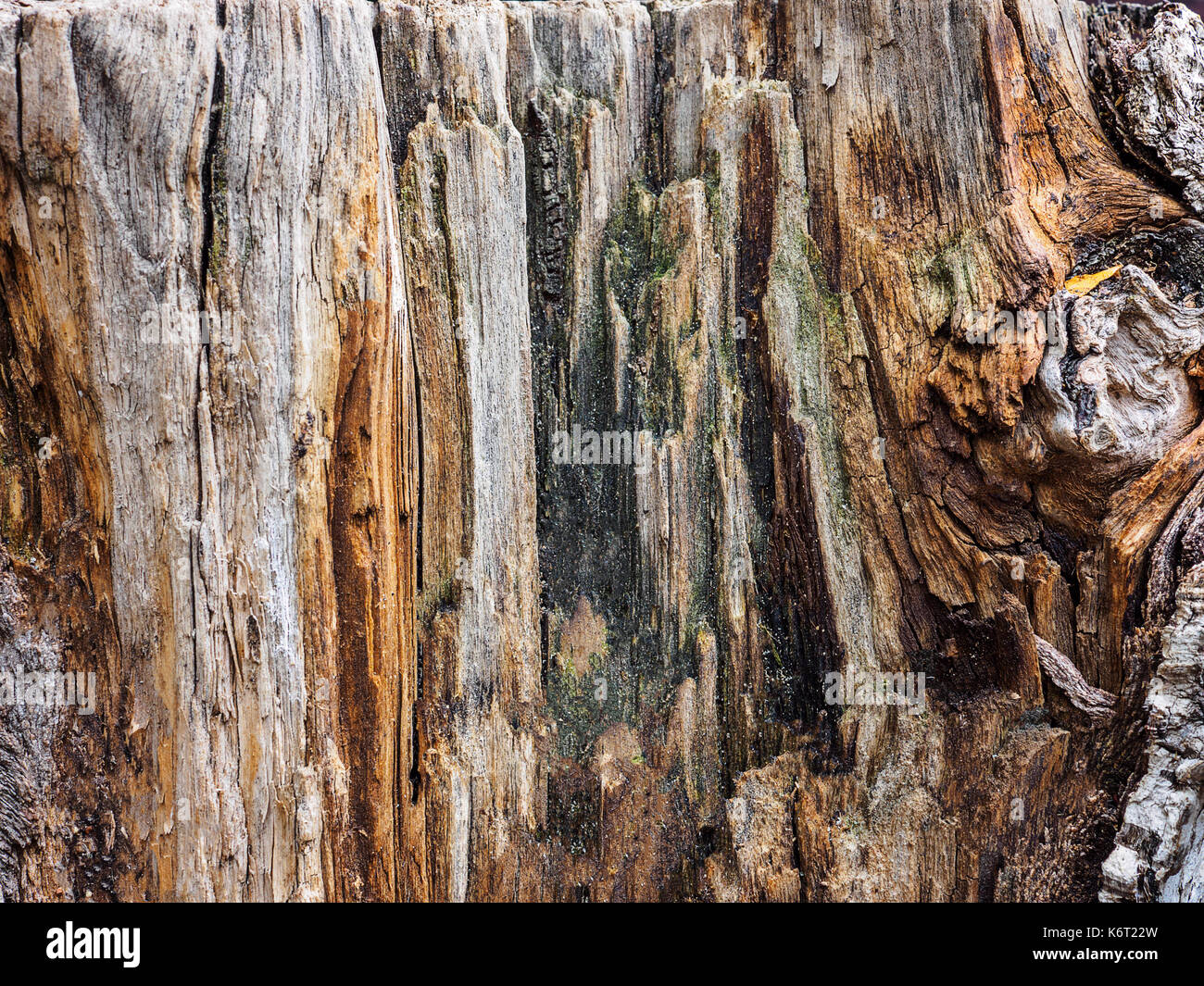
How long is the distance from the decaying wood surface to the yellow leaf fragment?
2.1 inches

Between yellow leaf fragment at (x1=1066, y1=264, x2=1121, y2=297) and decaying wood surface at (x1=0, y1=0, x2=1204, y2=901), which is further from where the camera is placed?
yellow leaf fragment at (x1=1066, y1=264, x2=1121, y2=297)

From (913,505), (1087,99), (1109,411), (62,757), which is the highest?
(1087,99)

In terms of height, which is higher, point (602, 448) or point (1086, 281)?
point (1086, 281)

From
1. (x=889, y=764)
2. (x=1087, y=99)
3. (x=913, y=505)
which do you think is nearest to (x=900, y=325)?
(x=913, y=505)

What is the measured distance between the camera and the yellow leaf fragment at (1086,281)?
3.91 m

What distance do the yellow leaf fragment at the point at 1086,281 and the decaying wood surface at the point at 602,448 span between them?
53 mm

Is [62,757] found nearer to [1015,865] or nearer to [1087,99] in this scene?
[1015,865]

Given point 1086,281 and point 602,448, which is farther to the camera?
point 602,448

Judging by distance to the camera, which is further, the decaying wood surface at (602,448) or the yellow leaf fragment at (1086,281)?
the yellow leaf fragment at (1086,281)

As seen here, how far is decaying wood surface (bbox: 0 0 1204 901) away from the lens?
3758 millimetres

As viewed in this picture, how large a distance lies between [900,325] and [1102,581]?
62.8 inches

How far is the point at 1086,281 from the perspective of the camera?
12.9 feet

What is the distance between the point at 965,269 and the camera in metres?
→ 3.97

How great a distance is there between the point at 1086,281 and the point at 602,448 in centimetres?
251
